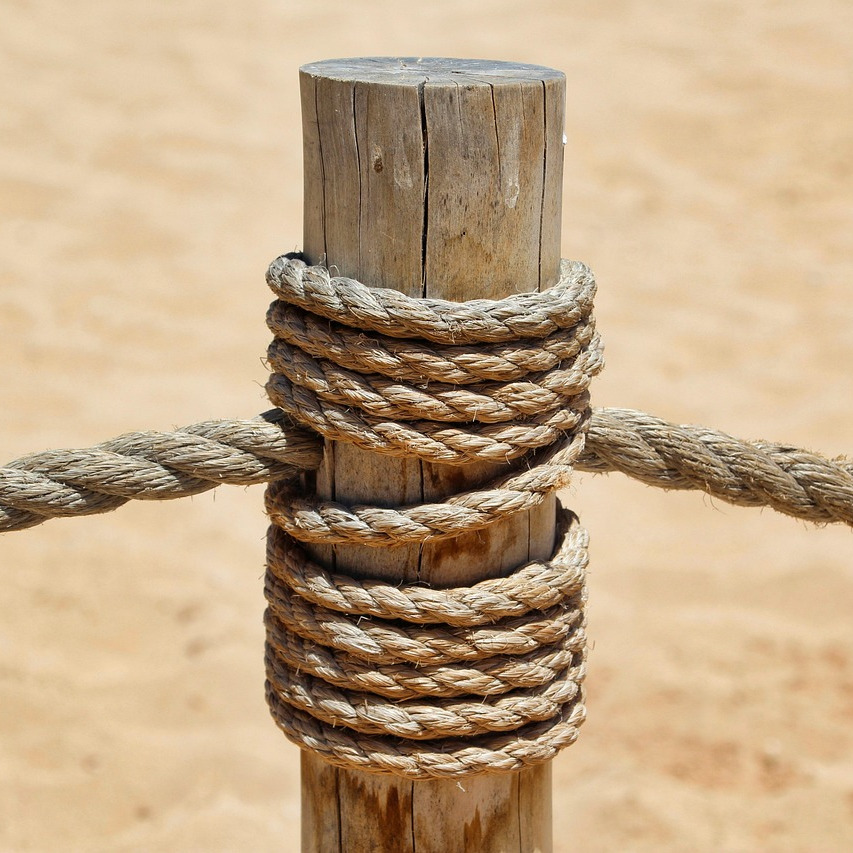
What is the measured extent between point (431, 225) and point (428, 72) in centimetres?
15

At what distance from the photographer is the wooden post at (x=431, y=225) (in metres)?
1.02

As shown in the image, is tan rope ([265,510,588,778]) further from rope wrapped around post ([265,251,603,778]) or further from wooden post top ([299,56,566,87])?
wooden post top ([299,56,566,87])

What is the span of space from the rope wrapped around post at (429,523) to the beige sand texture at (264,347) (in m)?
1.34

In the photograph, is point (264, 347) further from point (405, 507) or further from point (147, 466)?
point (405, 507)

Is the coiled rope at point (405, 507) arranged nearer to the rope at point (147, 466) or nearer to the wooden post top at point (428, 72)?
the rope at point (147, 466)

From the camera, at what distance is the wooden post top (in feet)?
3.36

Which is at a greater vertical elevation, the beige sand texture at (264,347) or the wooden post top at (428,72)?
the wooden post top at (428,72)

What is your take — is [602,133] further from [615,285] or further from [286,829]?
[286,829]

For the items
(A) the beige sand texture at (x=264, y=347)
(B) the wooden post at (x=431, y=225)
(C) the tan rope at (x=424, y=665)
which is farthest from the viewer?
(A) the beige sand texture at (x=264, y=347)

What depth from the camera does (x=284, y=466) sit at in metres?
1.21

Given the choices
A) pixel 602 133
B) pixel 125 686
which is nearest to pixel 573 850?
pixel 125 686

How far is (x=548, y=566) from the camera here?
46.6 inches

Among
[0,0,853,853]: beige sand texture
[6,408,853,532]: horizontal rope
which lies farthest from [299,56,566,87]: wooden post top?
[0,0,853,853]: beige sand texture

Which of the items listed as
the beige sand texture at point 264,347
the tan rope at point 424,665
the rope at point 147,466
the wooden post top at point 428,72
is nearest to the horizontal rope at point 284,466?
the rope at point 147,466
